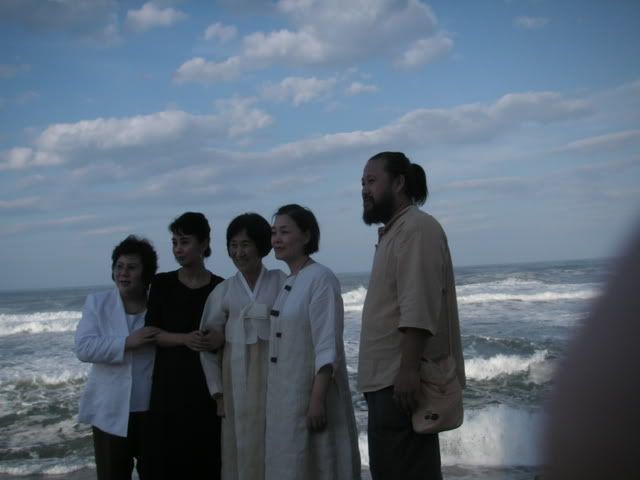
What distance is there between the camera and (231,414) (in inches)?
120

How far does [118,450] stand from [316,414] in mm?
1230

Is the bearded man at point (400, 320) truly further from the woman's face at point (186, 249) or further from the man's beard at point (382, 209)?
the woman's face at point (186, 249)

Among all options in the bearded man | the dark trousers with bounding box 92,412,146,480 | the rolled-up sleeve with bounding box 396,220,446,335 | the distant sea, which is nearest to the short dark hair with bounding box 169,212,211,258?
the dark trousers with bounding box 92,412,146,480

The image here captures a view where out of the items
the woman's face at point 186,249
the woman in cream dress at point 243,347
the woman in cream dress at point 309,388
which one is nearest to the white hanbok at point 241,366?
the woman in cream dress at point 243,347

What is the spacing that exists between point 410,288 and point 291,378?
2.78 ft

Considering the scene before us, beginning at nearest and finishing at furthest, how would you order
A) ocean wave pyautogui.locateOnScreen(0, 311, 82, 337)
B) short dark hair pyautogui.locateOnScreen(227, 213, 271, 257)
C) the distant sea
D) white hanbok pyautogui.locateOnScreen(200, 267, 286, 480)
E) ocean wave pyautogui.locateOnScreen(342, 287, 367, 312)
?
white hanbok pyautogui.locateOnScreen(200, 267, 286, 480)
short dark hair pyautogui.locateOnScreen(227, 213, 271, 257)
the distant sea
ocean wave pyautogui.locateOnScreen(0, 311, 82, 337)
ocean wave pyautogui.locateOnScreen(342, 287, 367, 312)

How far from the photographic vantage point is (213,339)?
3.07m

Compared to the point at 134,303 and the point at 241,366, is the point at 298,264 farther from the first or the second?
the point at 134,303

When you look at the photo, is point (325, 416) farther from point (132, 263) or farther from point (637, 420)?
point (637, 420)

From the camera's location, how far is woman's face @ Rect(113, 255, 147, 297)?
3355 millimetres

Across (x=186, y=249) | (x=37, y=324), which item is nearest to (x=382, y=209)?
(x=186, y=249)

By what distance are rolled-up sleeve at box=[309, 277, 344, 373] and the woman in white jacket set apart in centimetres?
95

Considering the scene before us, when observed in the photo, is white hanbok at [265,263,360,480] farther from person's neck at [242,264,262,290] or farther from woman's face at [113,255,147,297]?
woman's face at [113,255,147,297]

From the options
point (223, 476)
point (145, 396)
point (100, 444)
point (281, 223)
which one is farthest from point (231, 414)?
point (281, 223)
